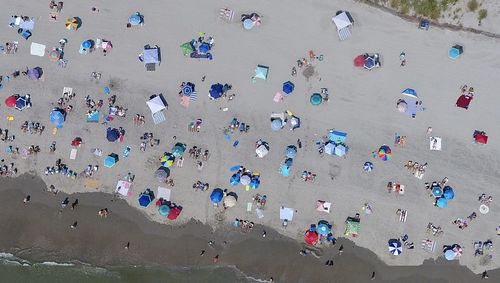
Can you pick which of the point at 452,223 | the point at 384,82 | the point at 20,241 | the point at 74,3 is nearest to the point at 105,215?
the point at 20,241

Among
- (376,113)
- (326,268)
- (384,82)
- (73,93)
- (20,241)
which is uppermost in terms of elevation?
(384,82)

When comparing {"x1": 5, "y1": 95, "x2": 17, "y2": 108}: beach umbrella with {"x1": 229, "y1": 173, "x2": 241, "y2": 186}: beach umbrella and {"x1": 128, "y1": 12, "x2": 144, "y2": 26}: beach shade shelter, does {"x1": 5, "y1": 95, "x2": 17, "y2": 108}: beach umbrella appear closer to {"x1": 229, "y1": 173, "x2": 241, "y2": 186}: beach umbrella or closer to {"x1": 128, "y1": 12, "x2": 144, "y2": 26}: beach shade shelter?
{"x1": 128, "y1": 12, "x2": 144, "y2": 26}: beach shade shelter

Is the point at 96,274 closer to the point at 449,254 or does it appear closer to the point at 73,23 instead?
the point at 73,23

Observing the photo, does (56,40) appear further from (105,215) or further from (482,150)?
(482,150)

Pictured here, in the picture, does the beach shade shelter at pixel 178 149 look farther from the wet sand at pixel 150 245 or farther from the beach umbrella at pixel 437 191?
the beach umbrella at pixel 437 191

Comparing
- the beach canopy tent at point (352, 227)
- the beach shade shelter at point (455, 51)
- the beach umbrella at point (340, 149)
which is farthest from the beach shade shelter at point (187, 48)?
the beach shade shelter at point (455, 51)

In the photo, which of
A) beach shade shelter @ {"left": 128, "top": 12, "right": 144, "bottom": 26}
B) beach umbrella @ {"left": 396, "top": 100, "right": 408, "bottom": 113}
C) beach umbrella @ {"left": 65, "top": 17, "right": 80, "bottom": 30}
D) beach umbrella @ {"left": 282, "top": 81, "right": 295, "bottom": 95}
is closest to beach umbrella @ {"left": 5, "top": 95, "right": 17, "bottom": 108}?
beach umbrella @ {"left": 65, "top": 17, "right": 80, "bottom": 30}
